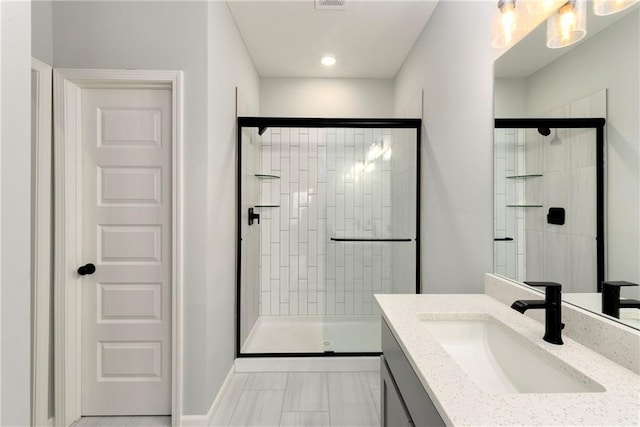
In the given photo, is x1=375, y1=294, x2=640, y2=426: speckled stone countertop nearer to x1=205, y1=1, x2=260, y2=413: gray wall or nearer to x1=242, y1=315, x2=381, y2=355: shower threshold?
x1=205, y1=1, x2=260, y2=413: gray wall

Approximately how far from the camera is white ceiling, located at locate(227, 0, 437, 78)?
2.25 m

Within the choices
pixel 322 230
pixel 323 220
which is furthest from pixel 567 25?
pixel 322 230

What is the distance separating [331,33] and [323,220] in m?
1.56

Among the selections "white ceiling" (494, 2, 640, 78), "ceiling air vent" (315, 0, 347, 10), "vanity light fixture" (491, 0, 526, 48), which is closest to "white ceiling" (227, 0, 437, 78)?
"ceiling air vent" (315, 0, 347, 10)

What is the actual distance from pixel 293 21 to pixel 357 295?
235 centimetres

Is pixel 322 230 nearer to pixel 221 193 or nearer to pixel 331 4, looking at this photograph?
pixel 221 193

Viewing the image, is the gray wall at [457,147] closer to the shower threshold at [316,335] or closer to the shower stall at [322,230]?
the shower stall at [322,230]

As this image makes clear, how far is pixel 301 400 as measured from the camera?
211 cm

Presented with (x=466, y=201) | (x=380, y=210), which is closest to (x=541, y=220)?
(x=466, y=201)

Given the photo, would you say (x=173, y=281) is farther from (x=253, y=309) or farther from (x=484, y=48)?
(x=484, y=48)

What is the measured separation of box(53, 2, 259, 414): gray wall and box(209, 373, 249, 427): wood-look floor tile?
0.13 meters

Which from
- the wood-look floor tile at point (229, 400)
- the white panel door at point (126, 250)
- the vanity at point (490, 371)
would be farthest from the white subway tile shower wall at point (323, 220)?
the vanity at point (490, 371)

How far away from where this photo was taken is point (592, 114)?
0.97m

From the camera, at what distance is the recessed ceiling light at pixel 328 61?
299 cm
